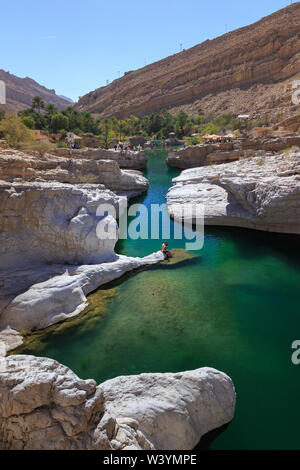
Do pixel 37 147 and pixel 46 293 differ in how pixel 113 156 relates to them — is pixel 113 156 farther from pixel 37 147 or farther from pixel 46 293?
pixel 46 293

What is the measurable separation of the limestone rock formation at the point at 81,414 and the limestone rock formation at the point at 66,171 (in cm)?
887

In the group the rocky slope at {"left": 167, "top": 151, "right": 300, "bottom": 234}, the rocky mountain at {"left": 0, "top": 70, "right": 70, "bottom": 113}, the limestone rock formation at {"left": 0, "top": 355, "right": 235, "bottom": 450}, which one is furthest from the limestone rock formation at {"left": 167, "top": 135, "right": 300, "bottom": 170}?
the rocky mountain at {"left": 0, "top": 70, "right": 70, "bottom": 113}

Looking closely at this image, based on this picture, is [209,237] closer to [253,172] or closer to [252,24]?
[253,172]

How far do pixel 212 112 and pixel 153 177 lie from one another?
42.8 meters

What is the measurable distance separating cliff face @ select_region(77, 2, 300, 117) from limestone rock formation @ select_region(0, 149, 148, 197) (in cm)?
3796

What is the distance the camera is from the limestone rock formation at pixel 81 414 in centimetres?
308

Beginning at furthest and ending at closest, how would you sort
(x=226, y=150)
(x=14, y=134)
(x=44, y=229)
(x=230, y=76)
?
(x=230, y=76) < (x=226, y=150) < (x=14, y=134) < (x=44, y=229)

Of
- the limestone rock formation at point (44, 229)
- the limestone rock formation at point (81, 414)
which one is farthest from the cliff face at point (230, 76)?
the limestone rock formation at point (81, 414)

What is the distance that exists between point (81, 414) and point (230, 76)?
77.1m

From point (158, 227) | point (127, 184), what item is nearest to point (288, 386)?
point (158, 227)

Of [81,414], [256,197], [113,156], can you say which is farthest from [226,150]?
[81,414]

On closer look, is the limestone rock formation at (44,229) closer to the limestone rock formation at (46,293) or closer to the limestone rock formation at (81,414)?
the limestone rock formation at (46,293)

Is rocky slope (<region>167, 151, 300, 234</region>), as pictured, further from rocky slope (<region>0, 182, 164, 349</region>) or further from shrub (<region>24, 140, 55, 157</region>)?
shrub (<region>24, 140, 55, 157</region>)

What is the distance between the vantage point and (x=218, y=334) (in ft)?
23.1
